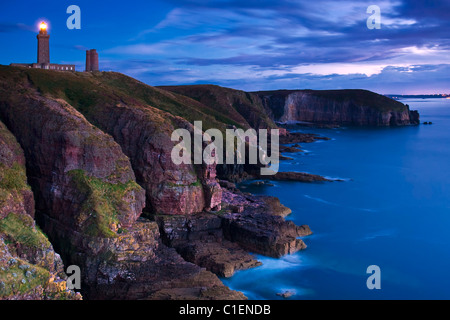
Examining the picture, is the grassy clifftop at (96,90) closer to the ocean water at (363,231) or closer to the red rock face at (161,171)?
the red rock face at (161,171)

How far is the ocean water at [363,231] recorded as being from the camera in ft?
121

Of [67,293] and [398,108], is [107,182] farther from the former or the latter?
[398,108]

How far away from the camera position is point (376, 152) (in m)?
114

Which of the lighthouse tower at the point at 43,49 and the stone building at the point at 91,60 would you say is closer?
the lighthouse tower at the point at 43,49

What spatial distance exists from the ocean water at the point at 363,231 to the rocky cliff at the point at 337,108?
7997 centimetres

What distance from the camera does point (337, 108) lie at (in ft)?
626

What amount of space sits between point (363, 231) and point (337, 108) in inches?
5756

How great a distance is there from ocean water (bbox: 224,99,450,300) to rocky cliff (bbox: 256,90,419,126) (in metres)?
80.0

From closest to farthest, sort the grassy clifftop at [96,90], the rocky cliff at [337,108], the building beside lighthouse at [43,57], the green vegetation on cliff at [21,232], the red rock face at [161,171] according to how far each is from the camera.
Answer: the green vegetation on cliff at [21,232] < the red rock face at [161,171] < the grassy clifftop at [96,90] < the building beside lighthouse at [43,57] < the rocky cliff at [337,108]

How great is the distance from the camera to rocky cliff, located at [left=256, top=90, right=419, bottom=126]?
602 ft

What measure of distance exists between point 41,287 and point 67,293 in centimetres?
152

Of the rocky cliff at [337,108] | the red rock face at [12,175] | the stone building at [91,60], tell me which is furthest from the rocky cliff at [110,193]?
the rocky cliff at [337,108]

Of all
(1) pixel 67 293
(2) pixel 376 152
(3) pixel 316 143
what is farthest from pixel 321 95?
(1) pixel 67 293

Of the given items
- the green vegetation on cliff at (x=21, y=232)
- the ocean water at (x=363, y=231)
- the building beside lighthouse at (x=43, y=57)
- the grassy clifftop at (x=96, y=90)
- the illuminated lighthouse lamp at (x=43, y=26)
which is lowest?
the ocean water at (x=363, y=231)
